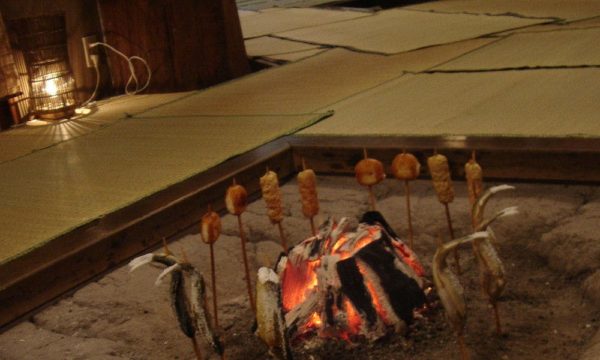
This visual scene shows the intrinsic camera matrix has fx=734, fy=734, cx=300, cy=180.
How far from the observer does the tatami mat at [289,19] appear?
683 cm

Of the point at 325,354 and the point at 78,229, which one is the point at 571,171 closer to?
the point at 325,354

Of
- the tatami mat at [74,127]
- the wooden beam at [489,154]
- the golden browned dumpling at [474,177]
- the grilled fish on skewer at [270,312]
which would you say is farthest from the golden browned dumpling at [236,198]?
the tatami mat at [74,127]

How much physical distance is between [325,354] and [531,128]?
4.66 feet

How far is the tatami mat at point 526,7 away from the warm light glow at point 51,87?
147 inches

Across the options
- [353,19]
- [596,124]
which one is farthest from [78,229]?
[353,19]

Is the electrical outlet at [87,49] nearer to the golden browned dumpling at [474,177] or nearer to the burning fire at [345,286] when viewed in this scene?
the burning fire at [345,286]

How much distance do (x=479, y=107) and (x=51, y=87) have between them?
262 cm

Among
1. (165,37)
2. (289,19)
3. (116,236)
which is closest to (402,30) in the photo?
(289,19)

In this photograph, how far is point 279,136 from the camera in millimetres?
3145

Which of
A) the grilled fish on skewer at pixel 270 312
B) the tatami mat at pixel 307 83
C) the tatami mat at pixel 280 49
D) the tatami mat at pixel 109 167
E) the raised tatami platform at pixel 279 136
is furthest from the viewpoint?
the tatami mat at pixel 280 49

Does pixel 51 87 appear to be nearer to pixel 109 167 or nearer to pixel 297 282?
pixel 109 167

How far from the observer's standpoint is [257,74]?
5039mm

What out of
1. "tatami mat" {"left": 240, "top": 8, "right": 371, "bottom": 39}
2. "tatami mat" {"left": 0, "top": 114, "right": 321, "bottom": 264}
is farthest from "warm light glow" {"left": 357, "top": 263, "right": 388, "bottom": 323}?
"tatami mat" {"left": 240, "top": 8, "right": 371, "bottom": 39}

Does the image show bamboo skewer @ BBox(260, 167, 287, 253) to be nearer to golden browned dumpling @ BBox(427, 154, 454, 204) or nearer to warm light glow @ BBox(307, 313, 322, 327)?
warm light glow @ BBox(307, 313, 322, 327)
